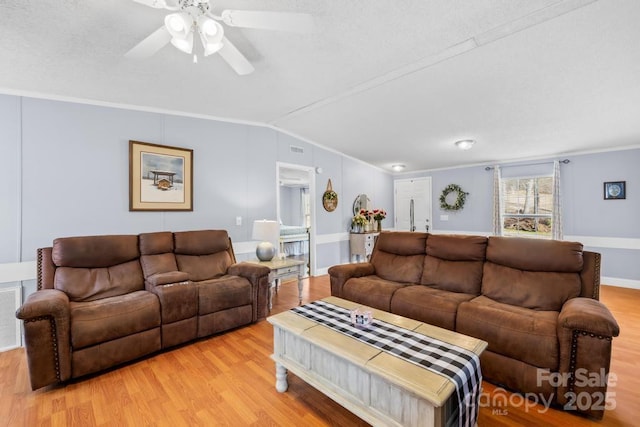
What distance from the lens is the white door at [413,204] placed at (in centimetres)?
692

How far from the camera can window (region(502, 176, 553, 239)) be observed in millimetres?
5321

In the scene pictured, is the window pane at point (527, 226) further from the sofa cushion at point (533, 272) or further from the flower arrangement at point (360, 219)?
the sofa cushion at point (533, 272)

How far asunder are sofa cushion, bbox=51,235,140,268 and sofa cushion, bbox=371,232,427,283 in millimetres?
2788

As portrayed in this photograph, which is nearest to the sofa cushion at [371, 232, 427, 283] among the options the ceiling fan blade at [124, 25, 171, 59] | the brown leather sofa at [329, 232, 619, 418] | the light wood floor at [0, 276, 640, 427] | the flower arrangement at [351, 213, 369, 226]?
the brown leather sofa at [329, 232, 619, 418]

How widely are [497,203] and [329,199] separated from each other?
3446 millimetres

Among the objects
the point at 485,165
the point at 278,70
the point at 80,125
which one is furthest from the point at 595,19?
the point at 80,125

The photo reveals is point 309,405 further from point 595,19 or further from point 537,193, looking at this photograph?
point 537,193

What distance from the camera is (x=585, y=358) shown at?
1729 millimetres

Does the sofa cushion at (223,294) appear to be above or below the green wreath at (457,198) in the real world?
below

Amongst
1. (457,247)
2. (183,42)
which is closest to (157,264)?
(183,42)

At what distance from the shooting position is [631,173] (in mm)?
4453

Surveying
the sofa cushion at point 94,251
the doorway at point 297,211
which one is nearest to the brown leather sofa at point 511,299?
the doorway at point 297,211

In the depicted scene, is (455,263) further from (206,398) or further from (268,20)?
(268,20)

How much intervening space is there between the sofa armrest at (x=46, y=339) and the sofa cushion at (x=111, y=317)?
0.24 feet
